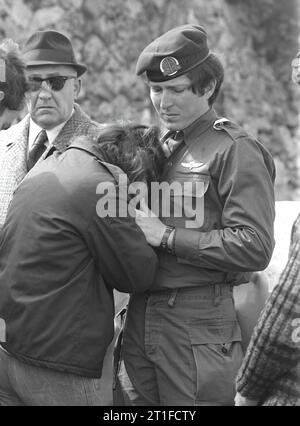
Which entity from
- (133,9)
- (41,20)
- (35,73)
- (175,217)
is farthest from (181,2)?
(175,217)

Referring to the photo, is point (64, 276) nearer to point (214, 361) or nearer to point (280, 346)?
point (214, 361)

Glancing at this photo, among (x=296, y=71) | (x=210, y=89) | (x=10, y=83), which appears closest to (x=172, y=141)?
(x=210, y=89)

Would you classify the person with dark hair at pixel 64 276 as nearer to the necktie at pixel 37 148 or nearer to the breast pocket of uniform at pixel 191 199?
the breast pocket of uniform at pixel 191 199

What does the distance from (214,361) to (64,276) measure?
2.00 feet

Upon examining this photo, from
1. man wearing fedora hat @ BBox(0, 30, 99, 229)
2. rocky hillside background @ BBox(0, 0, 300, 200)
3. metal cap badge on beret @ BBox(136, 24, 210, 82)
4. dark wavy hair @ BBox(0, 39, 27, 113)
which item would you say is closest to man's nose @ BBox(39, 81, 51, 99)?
man wearing fedora hat @ BBox(0, 30, 99, 229)

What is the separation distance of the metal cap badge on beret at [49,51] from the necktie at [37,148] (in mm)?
334

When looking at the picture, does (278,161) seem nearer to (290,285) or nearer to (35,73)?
(35,73)

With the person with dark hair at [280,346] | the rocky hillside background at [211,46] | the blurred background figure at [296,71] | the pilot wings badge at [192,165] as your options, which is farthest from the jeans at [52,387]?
the rocky hillside background at [211,46]

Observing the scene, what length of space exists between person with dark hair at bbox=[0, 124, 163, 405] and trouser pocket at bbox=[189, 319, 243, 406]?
32cm

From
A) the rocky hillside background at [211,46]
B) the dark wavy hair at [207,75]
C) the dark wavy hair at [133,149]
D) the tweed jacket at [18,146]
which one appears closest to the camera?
the dark wavy hair at [133,149]

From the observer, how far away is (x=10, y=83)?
282 cm

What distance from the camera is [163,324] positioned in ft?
8.37

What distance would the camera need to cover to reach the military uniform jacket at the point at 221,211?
2.44m
